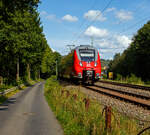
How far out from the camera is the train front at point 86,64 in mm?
19266

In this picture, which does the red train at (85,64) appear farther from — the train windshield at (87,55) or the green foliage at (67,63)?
the green foliage at (67,63)

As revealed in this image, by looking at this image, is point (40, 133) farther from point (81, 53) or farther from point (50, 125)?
point (81, 53)

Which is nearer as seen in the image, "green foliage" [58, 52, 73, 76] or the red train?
the red train

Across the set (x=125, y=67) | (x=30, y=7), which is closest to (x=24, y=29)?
(x=30, y=7)

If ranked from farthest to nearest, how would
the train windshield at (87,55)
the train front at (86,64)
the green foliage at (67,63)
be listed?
the green foliage at (67,63) → the train windshield at (87,55) → the train front at (86,64)

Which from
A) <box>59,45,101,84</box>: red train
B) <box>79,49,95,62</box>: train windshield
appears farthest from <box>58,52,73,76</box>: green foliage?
<box>79,49,95,62</box>: train windshield

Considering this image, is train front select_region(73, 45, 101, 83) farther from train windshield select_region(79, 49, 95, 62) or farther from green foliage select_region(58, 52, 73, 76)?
green foliage select_region(58, 52, 73, 76)

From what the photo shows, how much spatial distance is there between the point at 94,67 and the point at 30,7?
8923mm

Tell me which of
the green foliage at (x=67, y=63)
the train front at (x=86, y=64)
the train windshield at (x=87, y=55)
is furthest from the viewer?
the green foliage at (x=67, y=63)

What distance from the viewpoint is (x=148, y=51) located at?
3688 cm

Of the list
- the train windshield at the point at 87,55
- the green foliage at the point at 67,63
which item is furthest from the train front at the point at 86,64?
the green foliage at the point at 67,63

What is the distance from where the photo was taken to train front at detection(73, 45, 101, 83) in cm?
1927

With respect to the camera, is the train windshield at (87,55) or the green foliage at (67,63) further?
the green foliage at (67,63)

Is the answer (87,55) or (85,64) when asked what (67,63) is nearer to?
(87,55)
